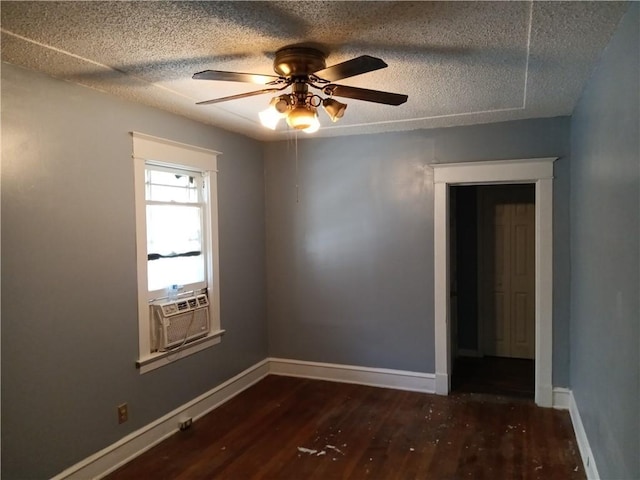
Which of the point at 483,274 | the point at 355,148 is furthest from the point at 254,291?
the point at 483,274

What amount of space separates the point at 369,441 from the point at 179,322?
5.56ft

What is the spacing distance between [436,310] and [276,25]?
2.98 m

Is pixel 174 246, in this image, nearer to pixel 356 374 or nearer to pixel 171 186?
pixel 171 186

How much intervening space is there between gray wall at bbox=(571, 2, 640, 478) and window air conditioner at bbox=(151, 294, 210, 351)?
2.83m

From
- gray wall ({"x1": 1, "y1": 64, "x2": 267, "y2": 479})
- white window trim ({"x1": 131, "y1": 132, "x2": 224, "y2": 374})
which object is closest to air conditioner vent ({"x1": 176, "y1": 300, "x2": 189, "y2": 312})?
white window trim ({"x1": 131, "y1": 132, "x2": 224, "y2": 374})

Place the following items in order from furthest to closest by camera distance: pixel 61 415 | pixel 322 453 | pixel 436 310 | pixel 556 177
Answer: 1. pixel 436 310
2. pixel 556 177
3. pixel 322 453
4. pixel 61 415

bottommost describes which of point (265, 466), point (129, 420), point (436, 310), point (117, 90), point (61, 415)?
point (265, 466)

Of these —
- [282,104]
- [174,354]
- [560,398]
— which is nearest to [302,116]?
[282,104]

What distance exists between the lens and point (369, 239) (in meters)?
4.43

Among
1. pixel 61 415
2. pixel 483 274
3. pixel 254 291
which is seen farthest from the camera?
pixel 483 274

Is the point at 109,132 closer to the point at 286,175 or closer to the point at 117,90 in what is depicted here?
the point at 117,90

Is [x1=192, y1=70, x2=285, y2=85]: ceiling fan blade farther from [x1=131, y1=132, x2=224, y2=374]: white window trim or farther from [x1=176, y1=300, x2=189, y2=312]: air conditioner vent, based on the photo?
[x1=176, y1=300, x2=189, y2=312]: air conditioner vent

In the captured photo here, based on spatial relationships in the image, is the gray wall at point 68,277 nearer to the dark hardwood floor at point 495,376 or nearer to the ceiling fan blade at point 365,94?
the ceiling fan blade at point 365,94

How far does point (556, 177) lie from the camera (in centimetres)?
380
